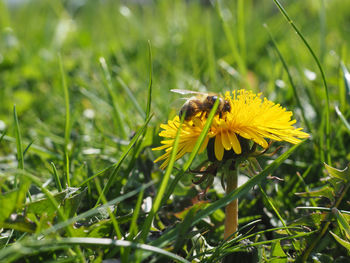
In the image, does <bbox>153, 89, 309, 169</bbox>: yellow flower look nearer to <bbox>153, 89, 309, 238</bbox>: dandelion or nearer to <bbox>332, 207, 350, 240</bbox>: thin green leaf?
<bbox>153, 89, 309, 238</bbox>: dandelion

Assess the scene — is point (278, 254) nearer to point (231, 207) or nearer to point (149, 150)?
point (231, 207)

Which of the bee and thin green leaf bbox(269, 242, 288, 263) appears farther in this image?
the bee

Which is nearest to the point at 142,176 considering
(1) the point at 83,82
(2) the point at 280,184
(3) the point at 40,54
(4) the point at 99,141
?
(4) the point at 99,141

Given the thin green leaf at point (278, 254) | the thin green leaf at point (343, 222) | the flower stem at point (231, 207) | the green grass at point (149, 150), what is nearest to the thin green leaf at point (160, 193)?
the green grass at point (149, 150)

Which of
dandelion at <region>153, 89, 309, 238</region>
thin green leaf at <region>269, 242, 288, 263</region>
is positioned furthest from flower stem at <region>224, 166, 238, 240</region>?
thin green leaf at <region>269, 242, 288, 263</region>

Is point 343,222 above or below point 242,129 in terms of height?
below

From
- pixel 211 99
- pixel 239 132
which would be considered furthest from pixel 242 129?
pixel 211 99

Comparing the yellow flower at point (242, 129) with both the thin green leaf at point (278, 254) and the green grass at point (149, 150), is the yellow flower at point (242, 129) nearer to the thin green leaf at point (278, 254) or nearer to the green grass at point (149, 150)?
the green grass at point (149, 150)

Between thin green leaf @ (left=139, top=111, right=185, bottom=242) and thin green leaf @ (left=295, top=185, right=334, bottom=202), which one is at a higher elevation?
thin green leaf @ (left=139, top=111, right=185, bottom=242)

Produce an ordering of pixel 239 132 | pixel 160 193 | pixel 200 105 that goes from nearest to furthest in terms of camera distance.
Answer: pixel 160 193, pixel 239 132, pixel 200 105

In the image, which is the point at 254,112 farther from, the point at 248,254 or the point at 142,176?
the point at 142,176
